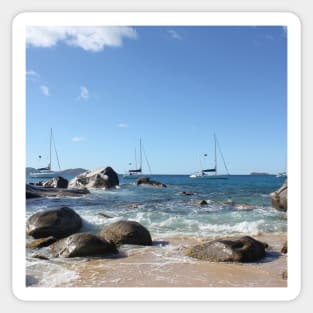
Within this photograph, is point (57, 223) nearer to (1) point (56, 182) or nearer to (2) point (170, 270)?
(1) point (56, 182)

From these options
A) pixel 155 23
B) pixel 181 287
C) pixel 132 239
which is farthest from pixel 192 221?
pixel 155 23

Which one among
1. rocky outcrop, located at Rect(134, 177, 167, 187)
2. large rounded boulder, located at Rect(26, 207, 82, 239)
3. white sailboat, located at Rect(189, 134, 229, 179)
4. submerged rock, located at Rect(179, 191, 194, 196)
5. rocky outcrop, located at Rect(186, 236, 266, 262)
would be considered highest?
white sailboat, located at Rect(189, 134, 229, 179)

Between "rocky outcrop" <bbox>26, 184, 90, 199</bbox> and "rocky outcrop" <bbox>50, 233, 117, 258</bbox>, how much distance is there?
0.54m

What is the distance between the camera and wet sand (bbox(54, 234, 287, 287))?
334 centimetres

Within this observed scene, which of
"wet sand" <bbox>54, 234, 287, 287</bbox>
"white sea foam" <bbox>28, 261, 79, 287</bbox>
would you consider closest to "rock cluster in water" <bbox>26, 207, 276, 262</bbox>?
"wet sand" <bbox>54, 234, 287, 287</bbox>

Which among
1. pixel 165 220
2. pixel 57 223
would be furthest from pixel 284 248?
pixel 57 223

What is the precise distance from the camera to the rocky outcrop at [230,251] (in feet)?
12.4

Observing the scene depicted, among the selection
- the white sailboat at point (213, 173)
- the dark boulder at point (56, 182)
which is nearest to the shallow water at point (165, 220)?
the white sailboat at point (213, 173)

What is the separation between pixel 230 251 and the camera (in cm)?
379

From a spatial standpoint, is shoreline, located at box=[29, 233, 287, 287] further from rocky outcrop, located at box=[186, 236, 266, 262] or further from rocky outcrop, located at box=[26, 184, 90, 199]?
rocky outcrop, located at box=[26, 184, 90, 199]

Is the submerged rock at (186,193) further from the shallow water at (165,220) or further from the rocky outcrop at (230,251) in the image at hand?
the rocky outcrop at (230,251)
